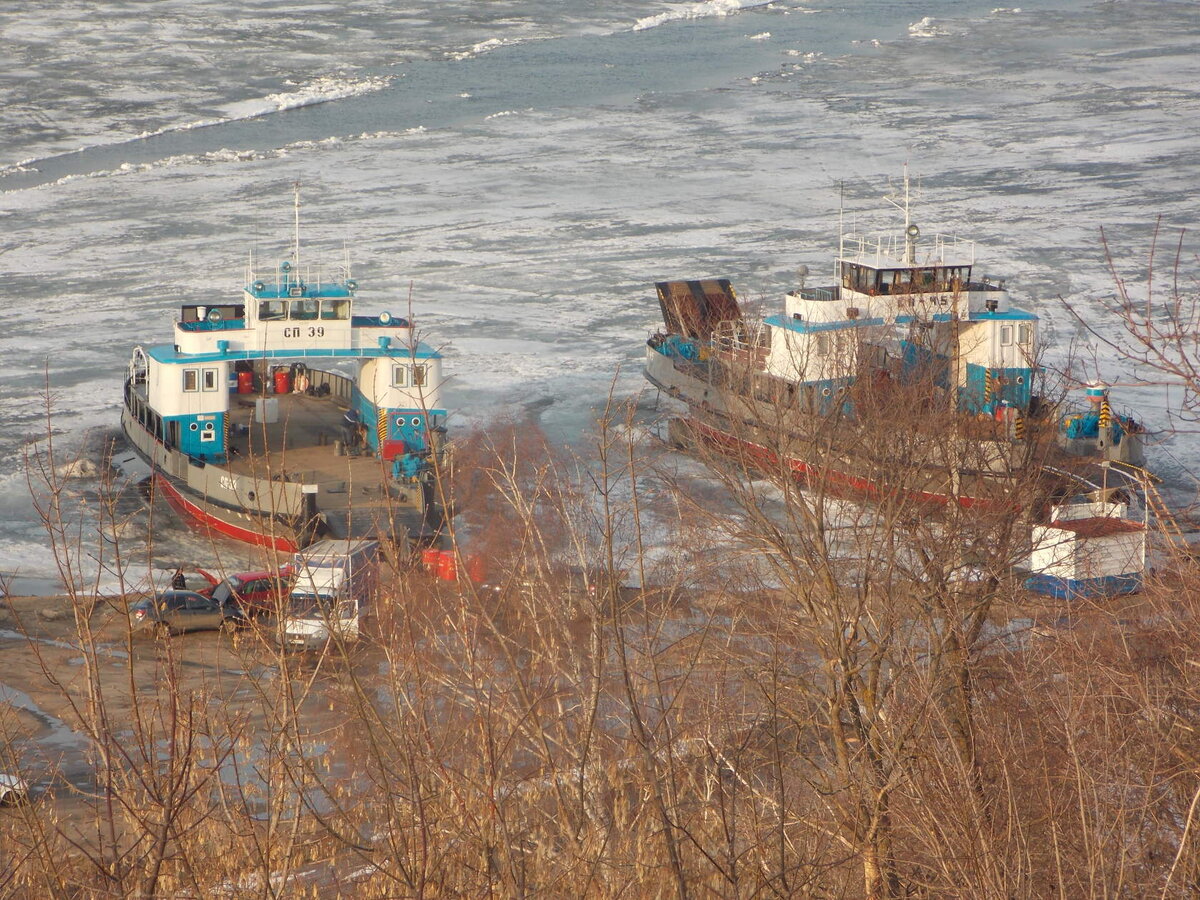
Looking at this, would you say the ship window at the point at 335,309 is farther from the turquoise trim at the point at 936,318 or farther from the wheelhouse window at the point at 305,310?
the turquoise trim at the point at 936,318

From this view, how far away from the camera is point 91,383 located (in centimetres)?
2642

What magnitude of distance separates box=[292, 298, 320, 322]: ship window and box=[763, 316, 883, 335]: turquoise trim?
7078 mm

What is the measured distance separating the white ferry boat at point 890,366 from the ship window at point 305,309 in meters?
5.54

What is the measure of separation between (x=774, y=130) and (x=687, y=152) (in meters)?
3.66

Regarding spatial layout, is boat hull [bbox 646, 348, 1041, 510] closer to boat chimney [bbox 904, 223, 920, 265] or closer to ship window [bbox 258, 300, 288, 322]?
boat chimney [bbox 904, 223, 920, 265]

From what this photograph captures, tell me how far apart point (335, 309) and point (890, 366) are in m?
7.95

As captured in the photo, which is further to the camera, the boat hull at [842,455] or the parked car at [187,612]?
the parked car at [187,612]

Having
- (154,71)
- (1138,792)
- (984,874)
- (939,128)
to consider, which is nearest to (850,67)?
(939,128)

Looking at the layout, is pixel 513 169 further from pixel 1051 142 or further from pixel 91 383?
pixel 91 383

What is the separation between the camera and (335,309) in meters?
21.7

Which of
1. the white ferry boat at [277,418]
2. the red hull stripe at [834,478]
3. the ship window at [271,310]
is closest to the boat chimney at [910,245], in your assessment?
the red hull stripe at [834,478]

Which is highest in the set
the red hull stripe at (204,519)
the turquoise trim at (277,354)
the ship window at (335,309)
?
the ship window at (335,309)

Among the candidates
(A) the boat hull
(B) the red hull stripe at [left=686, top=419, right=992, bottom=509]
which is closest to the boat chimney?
(A) the boat hull

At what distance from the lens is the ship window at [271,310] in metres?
21.5
